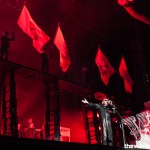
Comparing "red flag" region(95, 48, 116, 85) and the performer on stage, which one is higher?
"red flag" region(95, 48, 116, 85)

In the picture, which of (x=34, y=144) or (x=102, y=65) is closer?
(x=34, y=144)

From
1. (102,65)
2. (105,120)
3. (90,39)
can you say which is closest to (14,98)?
(105,120)

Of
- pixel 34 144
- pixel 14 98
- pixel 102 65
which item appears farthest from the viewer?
pixel 102 65

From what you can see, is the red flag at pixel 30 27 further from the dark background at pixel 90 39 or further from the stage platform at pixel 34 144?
the stage platform at pixel 34 144

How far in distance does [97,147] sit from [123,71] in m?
10.7

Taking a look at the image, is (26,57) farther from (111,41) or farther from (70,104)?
(111,41)

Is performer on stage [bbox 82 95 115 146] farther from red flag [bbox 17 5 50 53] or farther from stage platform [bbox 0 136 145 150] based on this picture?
red flag [bbox 17 5 50 53]

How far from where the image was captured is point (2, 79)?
12.4 metres

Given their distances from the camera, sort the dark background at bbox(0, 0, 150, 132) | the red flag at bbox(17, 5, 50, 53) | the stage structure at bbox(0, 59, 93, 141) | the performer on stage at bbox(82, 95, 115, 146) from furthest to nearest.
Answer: the dark background at bbox(0, 0, 150, 132) < the red flag at bbox(17, 5, 50, 53) < the stage structure at bbox(0, 59, 93, 141) < the performer on stage at bbox(82, 95, 115, 146)

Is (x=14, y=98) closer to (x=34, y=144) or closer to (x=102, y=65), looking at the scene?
(x=34, y=144)

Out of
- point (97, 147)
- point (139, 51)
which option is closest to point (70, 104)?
point (139, 51)

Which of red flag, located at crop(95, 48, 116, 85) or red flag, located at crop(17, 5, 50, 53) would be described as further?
red flag, located at crop(95, 48, 116, 85)

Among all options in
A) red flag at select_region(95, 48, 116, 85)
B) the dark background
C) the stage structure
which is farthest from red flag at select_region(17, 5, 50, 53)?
red flag at select_region(95, 48, 116, 85)

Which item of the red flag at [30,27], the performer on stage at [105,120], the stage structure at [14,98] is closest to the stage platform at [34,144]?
the performer on stage at [105,120]
